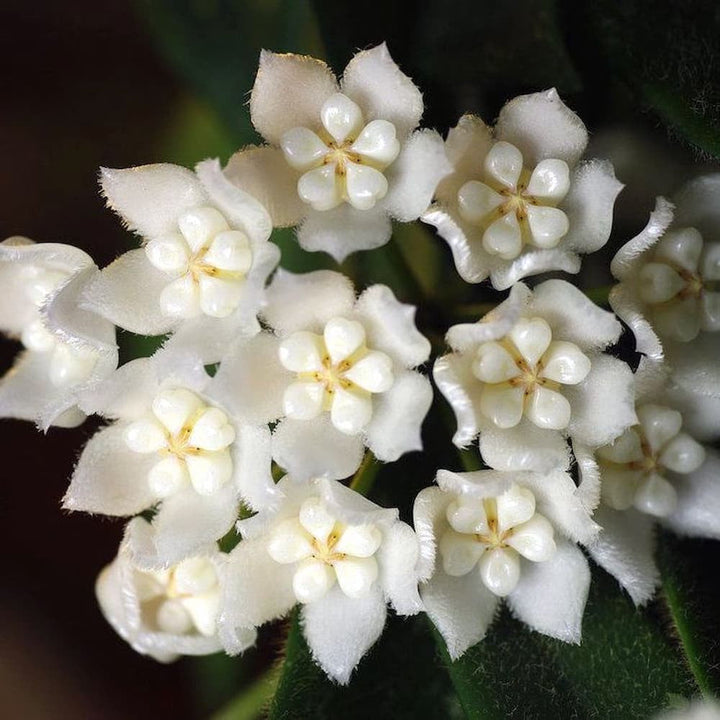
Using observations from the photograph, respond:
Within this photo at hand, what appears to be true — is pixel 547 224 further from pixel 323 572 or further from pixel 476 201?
pixel 323 572

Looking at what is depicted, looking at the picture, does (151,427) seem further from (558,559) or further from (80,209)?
(80,209)

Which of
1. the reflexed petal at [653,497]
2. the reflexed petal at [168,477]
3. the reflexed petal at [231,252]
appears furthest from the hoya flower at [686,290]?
the reflexed petal at [168,477]

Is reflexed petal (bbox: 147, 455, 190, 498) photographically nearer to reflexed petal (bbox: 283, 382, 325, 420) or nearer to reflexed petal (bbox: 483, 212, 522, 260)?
reflexed petal (bbox: 283, 382, 325, 420)

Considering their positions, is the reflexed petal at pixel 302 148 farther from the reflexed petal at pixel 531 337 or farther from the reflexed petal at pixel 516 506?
the reflexed petal at pixel 516 506

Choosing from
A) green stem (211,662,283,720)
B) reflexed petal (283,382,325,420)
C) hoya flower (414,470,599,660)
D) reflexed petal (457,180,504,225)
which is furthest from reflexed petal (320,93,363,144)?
green stem (211,662,283,720)

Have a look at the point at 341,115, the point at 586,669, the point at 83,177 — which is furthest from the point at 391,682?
the point at 83,177

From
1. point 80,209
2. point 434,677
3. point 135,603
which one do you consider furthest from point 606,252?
point 80,209
